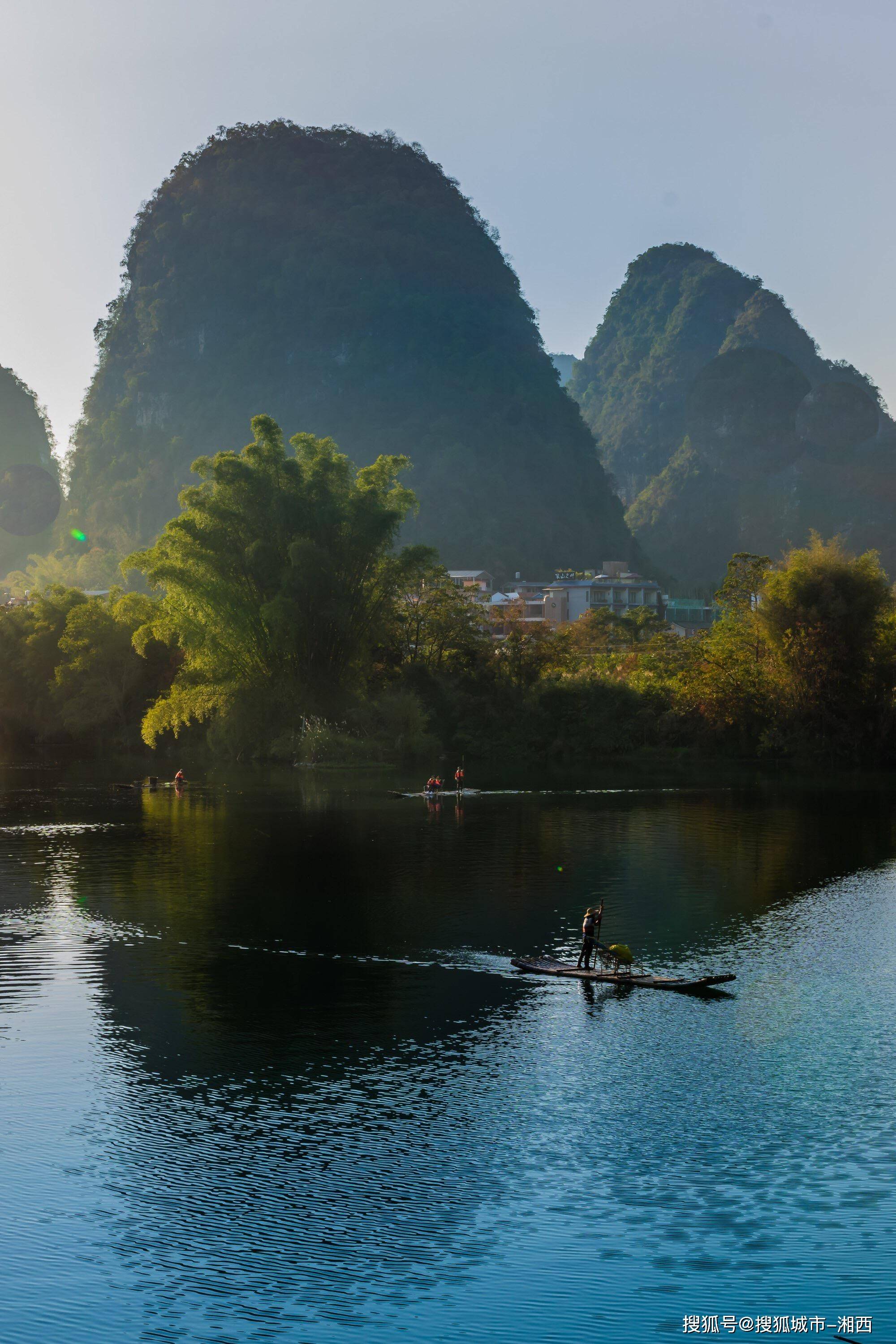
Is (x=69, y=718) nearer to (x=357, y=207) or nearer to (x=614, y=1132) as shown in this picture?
(x=614, y=1132)

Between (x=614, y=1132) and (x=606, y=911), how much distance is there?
380 inches

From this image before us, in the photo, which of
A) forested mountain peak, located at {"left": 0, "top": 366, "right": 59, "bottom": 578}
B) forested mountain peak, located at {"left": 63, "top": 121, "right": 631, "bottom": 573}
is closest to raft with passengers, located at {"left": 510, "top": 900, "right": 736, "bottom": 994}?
forested mountain peak, located at {"left": 63, "top": 121, "right": 631, "bottom": 573}

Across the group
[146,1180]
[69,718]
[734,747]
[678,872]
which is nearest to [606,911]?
[678,872]

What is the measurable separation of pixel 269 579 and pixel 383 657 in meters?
11.0

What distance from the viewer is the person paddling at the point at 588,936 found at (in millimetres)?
17375

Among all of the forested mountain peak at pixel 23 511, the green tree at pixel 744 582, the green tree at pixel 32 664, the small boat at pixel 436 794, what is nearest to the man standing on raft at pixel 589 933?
the small boat at pixel 436 794

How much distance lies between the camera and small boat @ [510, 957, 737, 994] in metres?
16.8

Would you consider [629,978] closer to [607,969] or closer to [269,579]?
[607,969]

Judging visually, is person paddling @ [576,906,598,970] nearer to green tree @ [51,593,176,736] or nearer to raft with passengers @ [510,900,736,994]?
raft with passengers @ [510,900,736,994]

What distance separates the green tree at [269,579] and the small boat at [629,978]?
32088mm

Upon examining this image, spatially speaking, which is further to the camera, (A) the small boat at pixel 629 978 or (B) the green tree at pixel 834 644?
(B) the green tree at pixel 834 644

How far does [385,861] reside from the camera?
90.8ft

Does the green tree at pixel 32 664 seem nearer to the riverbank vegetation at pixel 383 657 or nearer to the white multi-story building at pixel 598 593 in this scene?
the riverbank vegetation at pixel 383 657

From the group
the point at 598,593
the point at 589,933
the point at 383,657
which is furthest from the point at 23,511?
the point at 589,933
